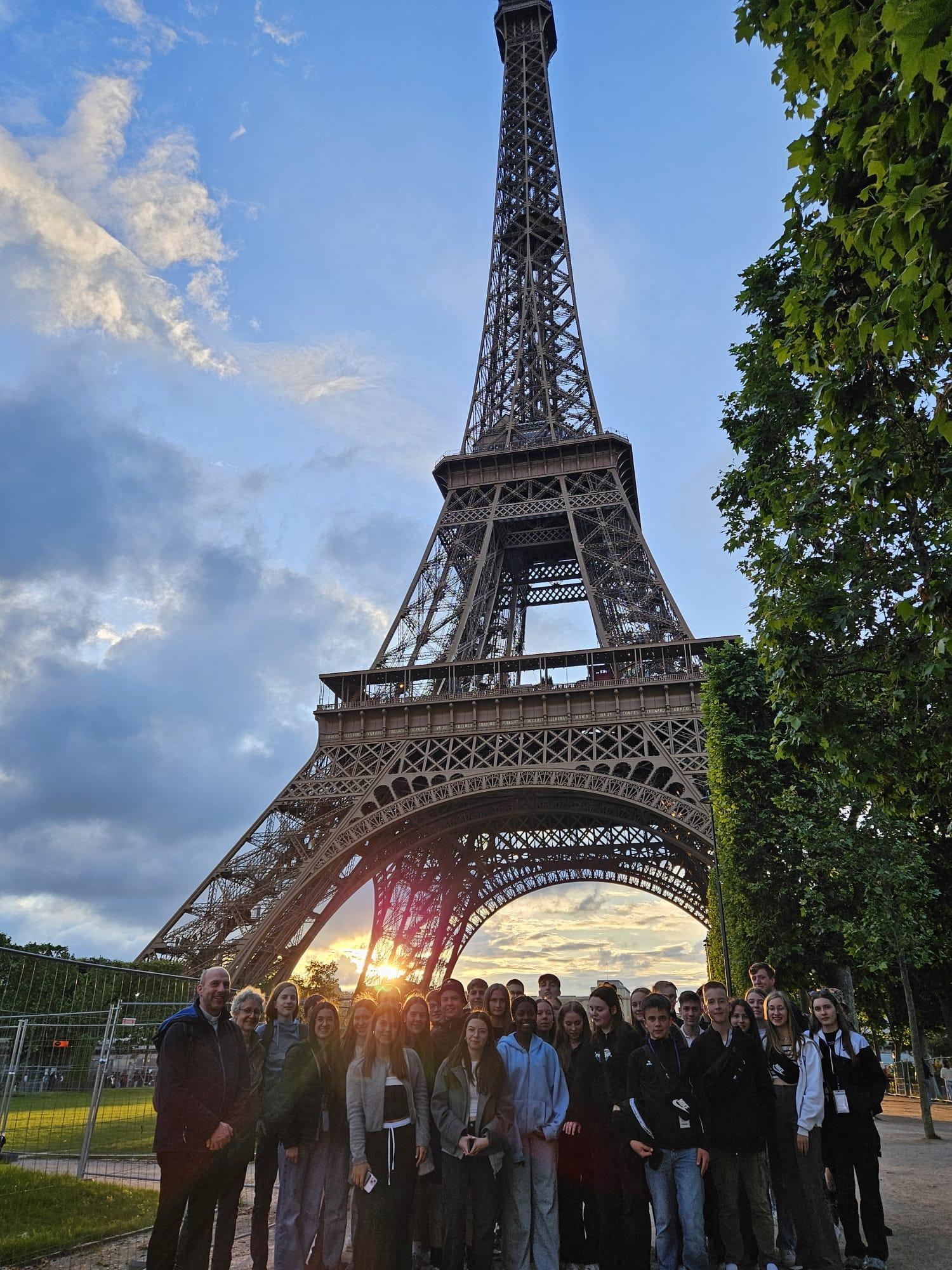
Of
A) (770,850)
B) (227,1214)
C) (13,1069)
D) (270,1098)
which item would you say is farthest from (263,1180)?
(770,850)

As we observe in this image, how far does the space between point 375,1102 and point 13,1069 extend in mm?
4594

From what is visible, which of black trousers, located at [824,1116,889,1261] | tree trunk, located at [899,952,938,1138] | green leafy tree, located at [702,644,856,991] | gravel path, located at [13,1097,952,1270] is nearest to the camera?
black trousers, located at [824,1116,889,1261]

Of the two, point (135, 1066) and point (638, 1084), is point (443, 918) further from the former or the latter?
point (638, 1084)

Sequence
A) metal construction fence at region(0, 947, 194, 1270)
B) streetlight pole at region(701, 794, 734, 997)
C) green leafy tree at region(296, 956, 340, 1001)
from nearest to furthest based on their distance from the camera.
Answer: metal construction fence at region(0, 947, 194, 1270)
streetlight pole at region(701, 794, 734, 997)
green leafy tree at region(296, 956, 340, 1001)

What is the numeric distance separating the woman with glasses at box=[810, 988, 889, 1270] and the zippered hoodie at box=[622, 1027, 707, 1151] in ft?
4.58

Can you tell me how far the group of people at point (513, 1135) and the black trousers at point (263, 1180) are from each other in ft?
0.07

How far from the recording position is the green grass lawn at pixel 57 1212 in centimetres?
656

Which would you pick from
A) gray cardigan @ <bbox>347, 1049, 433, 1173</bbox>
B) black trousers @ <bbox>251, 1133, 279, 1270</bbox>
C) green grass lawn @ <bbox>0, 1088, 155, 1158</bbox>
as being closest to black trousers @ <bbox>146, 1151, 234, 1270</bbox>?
black trousers @ <bbox>251, 1133, 279, 1270</bbox>

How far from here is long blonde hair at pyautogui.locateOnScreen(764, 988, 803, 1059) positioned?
7.05 meters

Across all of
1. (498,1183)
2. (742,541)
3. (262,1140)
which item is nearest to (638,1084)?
(498,1183)

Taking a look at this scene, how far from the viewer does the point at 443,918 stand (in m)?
36.8

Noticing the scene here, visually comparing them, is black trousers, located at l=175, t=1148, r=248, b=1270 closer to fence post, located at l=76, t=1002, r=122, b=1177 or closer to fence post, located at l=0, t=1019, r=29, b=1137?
fence post, located at l=0, t=1019, r=29, b=1137

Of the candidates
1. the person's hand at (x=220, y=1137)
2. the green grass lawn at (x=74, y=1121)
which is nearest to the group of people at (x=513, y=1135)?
the person's hand at (x=220, y=1137)

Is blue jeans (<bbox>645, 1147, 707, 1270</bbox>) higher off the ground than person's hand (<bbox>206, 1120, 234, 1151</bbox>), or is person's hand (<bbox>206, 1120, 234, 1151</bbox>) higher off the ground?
person's hand (<bbox>206, 1120, 234, 1151</bbox>)
